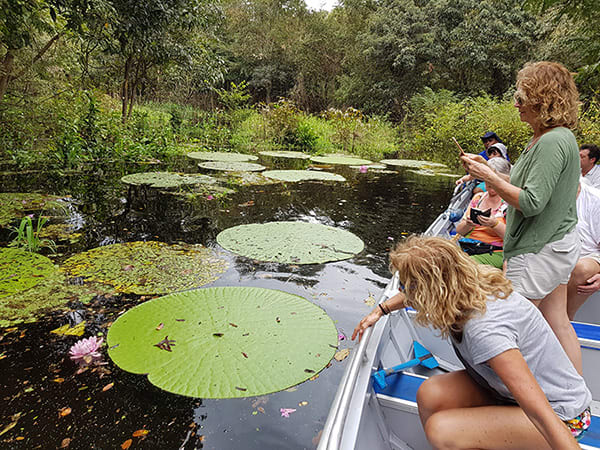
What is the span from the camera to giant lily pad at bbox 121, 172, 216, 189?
18.0 ft

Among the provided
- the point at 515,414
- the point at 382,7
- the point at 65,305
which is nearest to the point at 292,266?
the point at 65,305

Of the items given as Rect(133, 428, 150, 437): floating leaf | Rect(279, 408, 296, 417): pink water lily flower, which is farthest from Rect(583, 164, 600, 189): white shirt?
Rect(133, 428, 150, 437): floating leaf

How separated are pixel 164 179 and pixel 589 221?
5.41 metres

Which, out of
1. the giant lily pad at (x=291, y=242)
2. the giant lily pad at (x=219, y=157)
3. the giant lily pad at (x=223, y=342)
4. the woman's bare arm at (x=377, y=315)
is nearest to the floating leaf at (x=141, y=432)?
the giant lily pad at (x=223, y=342)

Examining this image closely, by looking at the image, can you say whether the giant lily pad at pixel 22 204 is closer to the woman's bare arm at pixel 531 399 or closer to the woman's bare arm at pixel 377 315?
the woman's bare arm at pixel 377 315

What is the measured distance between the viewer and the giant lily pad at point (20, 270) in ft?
7.64

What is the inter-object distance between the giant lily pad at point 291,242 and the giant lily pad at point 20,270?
137cm

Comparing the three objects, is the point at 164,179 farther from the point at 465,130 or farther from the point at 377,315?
the point at 465,130

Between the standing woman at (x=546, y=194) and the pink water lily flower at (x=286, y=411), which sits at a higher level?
the standing woman at (x=546, y=194)

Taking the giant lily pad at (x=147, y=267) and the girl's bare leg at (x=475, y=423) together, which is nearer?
the girl's bare leg at (x=475, y=423)

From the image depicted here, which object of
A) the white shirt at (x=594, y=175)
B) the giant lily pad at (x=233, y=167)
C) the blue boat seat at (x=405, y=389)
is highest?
the white shirt at (x=594, y=175)

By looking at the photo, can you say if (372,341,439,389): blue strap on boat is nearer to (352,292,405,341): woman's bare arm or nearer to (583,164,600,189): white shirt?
(352,292,405,341): woman's bare arm

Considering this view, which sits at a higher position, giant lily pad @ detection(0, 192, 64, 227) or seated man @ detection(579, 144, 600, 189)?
seated man @ detection(579, 144, 600, 189)

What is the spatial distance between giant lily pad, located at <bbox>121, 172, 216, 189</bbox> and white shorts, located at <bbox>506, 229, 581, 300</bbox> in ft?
16.6
